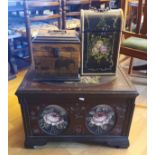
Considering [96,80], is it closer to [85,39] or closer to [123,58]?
[85,39]

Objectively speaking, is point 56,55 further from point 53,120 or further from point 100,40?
point 53,120

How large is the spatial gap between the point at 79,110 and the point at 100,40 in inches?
16.3

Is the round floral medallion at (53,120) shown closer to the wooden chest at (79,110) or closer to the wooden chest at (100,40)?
the wooden chest at (79,110)

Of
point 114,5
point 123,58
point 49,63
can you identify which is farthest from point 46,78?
point 114,5

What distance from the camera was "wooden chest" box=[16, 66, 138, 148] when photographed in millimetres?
1145

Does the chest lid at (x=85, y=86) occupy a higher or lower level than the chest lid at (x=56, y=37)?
lower

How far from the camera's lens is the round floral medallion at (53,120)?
1204 mm

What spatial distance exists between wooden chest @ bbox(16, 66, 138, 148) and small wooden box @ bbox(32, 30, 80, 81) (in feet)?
0.20

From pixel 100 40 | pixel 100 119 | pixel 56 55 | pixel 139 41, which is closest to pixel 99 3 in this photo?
pixel 139 41

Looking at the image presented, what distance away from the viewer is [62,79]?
Result: 4.02ft

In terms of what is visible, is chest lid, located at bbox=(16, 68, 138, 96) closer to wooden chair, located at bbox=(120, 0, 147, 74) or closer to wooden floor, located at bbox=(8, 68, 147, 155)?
wooden floor, located at bbox=(8, 68, 147, 155)

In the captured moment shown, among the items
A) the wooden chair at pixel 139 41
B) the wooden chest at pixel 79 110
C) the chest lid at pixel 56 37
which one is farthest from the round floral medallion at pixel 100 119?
the wooden chair at pixel 139 41

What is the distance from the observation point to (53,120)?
1.24 m

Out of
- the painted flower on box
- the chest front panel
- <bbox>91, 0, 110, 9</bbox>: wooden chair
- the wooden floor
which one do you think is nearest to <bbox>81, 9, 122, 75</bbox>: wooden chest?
the painted flower on box
